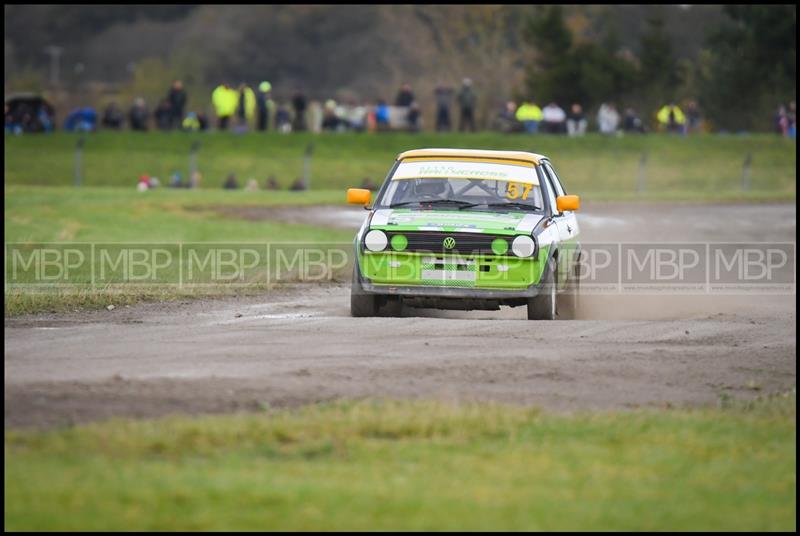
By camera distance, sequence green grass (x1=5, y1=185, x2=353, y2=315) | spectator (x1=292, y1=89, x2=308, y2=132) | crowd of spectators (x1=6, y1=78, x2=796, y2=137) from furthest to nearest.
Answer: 1. spectator (x1=292, y1=89, x2=308, y2=132)
2. crowd of spectators (x1=6, y1=78, x2=796, y2=137)
3. green grass (x1=5, y1=185, x2=353, y2=315)

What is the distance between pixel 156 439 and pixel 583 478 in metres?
2.18

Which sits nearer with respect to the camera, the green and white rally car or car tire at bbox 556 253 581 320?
the green and white rally car

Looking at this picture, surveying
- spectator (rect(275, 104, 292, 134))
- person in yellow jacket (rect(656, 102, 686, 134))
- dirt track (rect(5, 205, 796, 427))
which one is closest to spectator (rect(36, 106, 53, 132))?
spectator (rect(275, 104, 292, 134))

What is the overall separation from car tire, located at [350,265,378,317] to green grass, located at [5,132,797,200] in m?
28.5

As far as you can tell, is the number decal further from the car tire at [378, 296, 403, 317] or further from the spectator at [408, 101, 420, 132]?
the spectator at [408, 101, 420, 132]

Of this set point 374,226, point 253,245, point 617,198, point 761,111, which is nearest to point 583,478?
point 374,226

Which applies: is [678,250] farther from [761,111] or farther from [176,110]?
[761,111]

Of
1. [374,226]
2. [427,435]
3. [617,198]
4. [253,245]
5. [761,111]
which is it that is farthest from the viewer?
[761,111]

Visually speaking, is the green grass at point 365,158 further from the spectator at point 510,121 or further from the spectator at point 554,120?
the spectator at point 554,120

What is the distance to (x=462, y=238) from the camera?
492 inches

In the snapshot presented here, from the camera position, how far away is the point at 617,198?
3700cm

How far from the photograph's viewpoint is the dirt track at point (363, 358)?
8844 mm

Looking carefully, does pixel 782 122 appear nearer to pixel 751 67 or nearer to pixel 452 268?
pixel 751 67

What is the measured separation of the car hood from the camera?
41.2 feet
